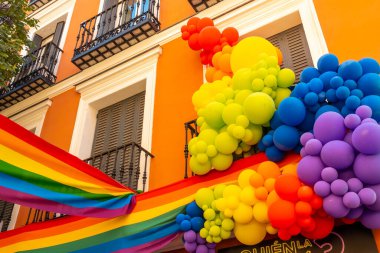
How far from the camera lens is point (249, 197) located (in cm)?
331

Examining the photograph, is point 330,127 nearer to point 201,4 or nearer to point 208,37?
point 208,37

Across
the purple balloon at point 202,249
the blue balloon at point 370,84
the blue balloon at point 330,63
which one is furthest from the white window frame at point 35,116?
the blue balloon at point 370,84

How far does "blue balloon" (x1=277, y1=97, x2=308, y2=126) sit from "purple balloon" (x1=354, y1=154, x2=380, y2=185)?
0.67m

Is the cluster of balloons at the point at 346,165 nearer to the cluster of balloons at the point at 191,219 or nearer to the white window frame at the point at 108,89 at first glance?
the cluster of balloons at the point at 191,219

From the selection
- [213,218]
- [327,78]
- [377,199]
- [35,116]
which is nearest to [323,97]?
[327,78]

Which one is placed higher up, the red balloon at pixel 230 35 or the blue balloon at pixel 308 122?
the red balloon at pixel 230 35

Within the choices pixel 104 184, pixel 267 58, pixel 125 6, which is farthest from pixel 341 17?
pixel 125 6

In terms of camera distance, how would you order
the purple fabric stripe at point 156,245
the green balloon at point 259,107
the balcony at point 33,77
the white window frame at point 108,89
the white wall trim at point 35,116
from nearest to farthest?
the green balloon at point 259,107 → the purple fabric stripe at point 156,245 → the white window frame at point 108,89 → the white wall trim at point 35,116 → the balcony at point 33,77

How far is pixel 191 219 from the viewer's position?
3727 mm

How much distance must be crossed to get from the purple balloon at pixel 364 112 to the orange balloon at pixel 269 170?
0.90 meters

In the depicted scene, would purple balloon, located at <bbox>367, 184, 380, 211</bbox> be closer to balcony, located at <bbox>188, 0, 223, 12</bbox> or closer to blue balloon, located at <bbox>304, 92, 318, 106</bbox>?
blue balloon, located at <bbox>304, 92, 318, 106</bbox>

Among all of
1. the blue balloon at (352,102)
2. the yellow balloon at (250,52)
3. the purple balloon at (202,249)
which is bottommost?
the purple balloon at (202,249)

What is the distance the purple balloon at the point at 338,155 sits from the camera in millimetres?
2777

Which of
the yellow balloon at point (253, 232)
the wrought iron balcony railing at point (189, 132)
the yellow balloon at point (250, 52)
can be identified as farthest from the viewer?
the wrought iron balcony railing at point (189, 132)
